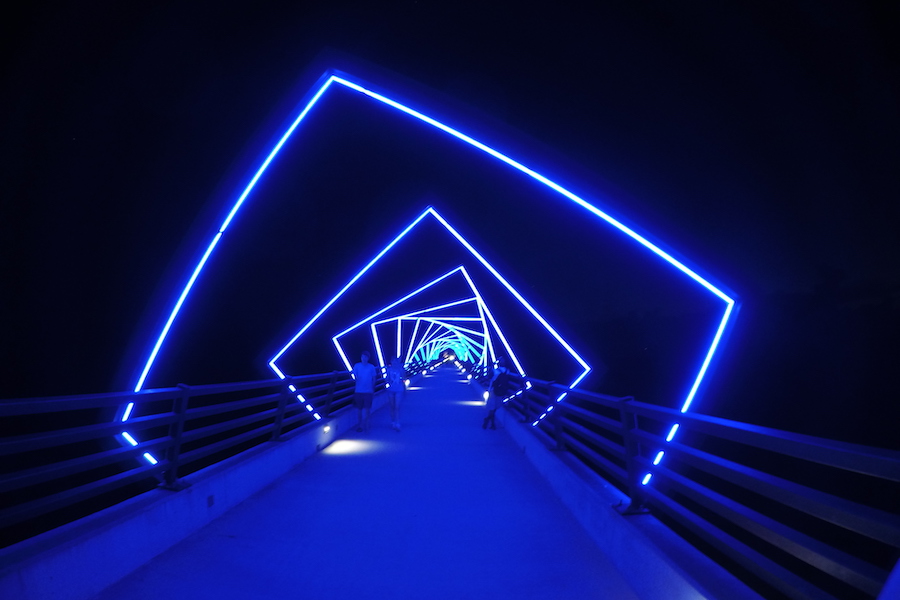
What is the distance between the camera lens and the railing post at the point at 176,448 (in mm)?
4531

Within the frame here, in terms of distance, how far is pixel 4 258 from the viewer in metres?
3.94

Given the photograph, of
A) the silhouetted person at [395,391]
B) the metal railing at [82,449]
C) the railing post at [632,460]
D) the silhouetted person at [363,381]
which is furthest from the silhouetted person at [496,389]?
the railing post at [632,460]

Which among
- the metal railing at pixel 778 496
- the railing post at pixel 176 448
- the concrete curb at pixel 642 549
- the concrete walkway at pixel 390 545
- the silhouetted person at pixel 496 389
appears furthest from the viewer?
the silhouetted person at pixel 496 389

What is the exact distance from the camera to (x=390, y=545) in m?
4.34

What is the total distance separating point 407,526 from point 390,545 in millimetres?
509

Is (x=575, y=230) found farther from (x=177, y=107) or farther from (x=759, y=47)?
(x=177, y=107)

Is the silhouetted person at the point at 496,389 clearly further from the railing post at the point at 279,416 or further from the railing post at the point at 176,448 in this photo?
the railing post at the point at 176,448

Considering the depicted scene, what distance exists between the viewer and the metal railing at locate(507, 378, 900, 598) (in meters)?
1.95

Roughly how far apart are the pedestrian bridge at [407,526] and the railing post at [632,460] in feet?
0.05

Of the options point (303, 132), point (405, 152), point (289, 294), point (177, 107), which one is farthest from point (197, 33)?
point (289, 294)

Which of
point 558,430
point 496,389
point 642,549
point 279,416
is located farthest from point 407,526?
point 496,389

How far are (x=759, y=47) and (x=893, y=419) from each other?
8.21ft

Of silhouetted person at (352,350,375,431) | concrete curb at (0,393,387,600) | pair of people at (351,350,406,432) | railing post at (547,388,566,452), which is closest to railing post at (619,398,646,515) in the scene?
railing post at (547,388,566,452)

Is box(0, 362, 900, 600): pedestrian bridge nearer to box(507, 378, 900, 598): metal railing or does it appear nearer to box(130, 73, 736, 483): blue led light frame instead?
box(507, 378, 900, 598): metal railing
